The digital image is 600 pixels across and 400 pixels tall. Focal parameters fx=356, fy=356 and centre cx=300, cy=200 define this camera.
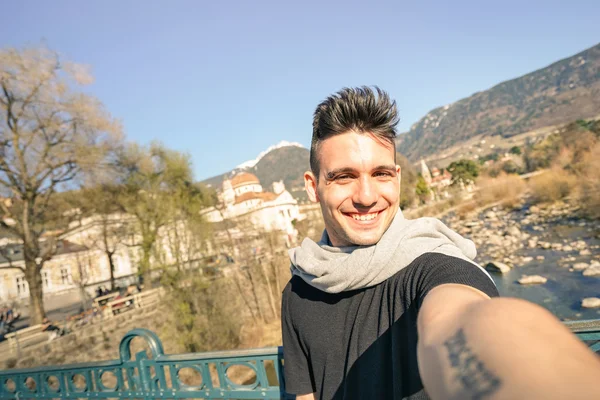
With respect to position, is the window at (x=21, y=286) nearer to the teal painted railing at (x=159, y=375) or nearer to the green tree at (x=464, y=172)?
the teal painted railing at (x=159, y=375)

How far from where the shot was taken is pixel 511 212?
3212cm

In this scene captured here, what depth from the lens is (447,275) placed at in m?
0.89

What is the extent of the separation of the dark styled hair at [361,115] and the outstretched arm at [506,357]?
75 centimetres

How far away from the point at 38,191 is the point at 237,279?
371 inches

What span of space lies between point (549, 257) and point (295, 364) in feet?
63.2

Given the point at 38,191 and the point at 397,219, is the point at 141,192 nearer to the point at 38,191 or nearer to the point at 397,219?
the point at 38,191

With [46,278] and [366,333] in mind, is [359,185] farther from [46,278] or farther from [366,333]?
[46,278]

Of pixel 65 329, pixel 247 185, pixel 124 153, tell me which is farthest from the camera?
pixel 247 185

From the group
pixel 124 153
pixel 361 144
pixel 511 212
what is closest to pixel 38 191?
pixel 124 153

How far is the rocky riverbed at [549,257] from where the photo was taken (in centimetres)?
1195

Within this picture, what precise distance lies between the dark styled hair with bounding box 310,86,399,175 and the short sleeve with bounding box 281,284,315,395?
0.75 metres

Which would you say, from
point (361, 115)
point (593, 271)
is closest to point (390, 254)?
point (361, 115)

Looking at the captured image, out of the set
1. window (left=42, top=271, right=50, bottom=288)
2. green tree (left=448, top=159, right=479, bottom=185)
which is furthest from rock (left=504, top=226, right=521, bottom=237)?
green tree (left=448, top=159, right=479, bottom=185)

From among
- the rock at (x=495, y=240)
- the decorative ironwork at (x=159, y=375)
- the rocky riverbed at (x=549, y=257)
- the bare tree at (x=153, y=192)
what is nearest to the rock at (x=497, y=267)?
the rocky riverbed at (x=549, y=257)
